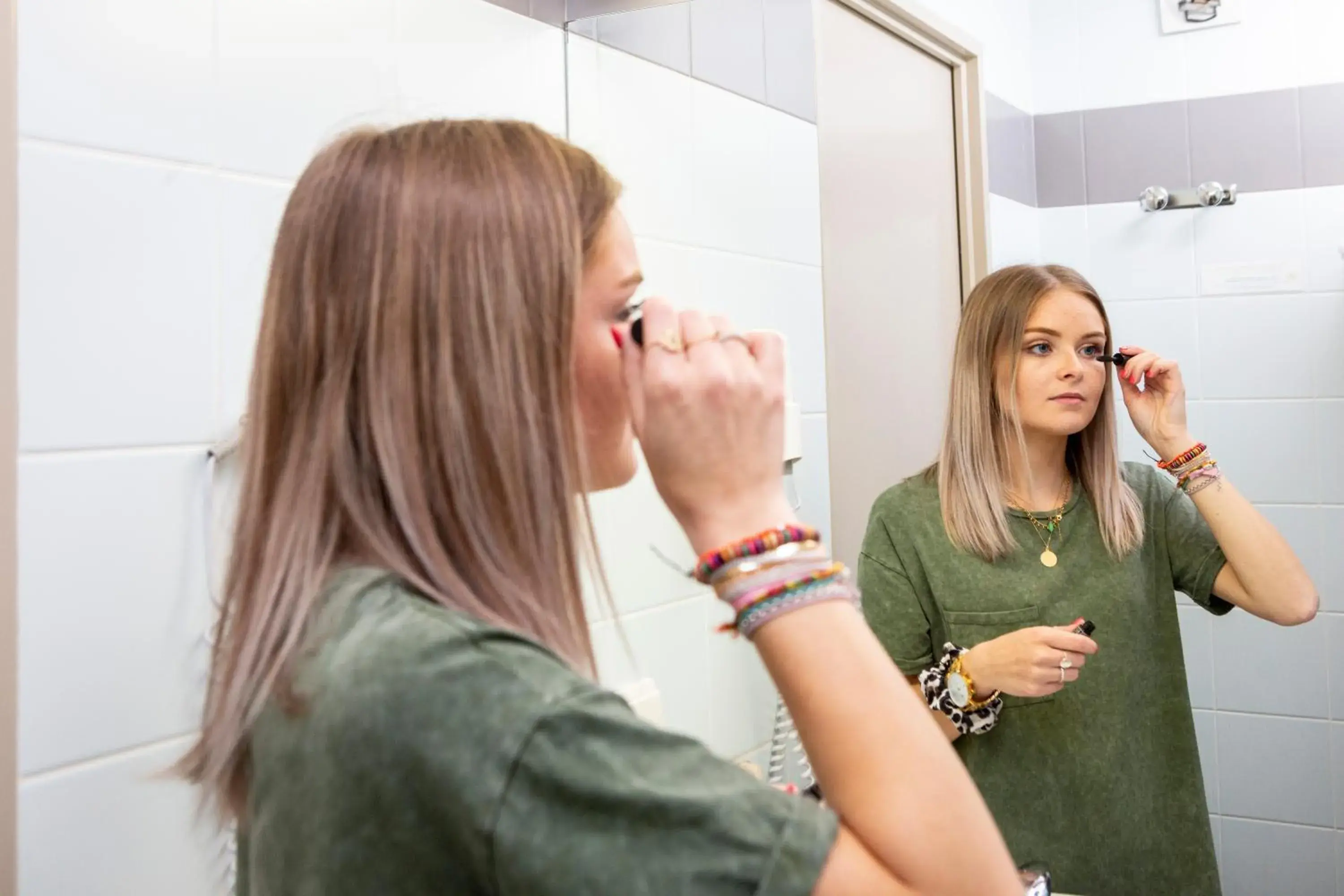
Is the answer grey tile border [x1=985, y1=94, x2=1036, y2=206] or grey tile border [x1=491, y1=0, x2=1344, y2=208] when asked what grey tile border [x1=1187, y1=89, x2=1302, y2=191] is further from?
grey tile border [x1=985, y1=94, x2=1036, y2=206]

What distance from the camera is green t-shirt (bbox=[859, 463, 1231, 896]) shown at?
101 cm

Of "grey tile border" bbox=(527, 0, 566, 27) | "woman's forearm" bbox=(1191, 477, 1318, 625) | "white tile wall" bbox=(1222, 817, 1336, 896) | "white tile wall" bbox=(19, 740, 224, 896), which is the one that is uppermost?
"grey tile border" bbox=(527, 0, 566, 27)

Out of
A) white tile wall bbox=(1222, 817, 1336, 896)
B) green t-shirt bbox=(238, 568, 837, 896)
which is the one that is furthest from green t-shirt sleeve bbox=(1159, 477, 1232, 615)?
green t-shirt bbox=(238, 568, 837, 896)

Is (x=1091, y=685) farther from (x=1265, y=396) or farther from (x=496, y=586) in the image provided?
(x=496, y=586)

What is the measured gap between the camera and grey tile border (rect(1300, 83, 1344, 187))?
1.05m

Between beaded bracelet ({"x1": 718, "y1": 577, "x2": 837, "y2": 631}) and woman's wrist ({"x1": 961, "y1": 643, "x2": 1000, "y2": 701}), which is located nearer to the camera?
beaded bracelet ({"x1": 718, "y1": 577, "x2": 837, "y2": 631})

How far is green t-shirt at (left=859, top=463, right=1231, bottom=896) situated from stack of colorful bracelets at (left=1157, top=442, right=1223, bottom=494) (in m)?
0.01

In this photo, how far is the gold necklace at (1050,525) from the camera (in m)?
1.05

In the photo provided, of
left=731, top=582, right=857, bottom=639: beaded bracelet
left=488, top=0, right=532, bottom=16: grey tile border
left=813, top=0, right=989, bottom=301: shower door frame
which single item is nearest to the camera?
left=731, top=582, right=857, bottom=639: beaded bracelet

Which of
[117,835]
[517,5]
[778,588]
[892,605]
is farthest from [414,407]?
[517,5]

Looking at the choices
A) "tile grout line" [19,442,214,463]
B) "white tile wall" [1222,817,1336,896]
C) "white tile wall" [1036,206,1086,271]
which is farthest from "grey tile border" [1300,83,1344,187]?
"tile grout line" [19,442,214,463]

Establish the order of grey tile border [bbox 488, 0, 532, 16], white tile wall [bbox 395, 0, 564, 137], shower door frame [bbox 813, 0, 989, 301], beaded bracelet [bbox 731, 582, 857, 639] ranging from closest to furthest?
1. beaded bracelet [bbox 731, 582, 857, 639]
2. white tile wall [bbox 395, 0, 564, 137]
3. grey tile border [bbox 488, 0, 532, 16]
4. shower door frame [bbox 813, 0, 989, 301]

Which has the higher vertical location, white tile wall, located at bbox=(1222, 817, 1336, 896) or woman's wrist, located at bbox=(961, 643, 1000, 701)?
woman's wrist, located at bbox=(961, 643, 1000, 701)

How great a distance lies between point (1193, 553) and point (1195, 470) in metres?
0.09
